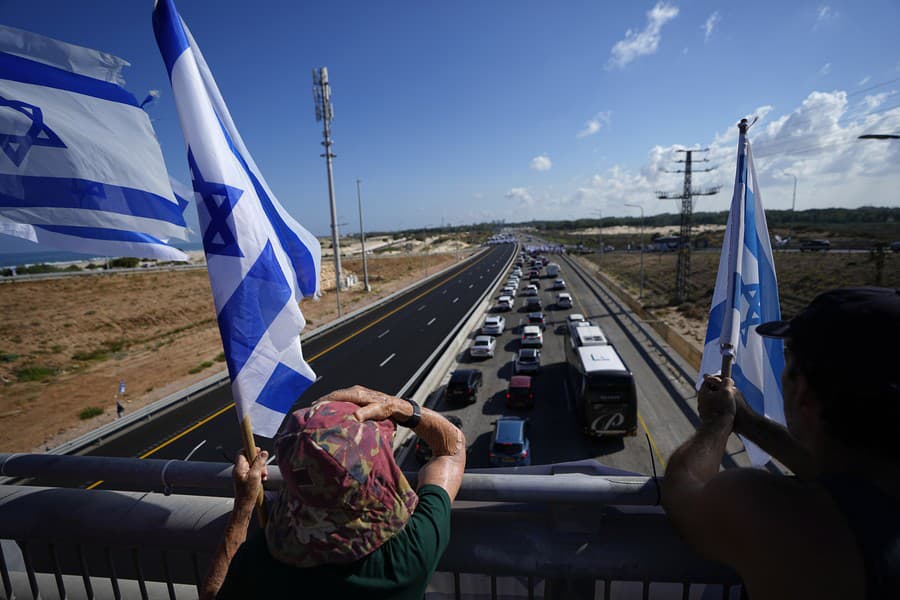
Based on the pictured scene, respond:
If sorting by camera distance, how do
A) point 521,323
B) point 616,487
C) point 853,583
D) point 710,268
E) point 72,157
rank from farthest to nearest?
point 710,268 → point 521,323 → point 72,157 → point 616,487 → point 853,583

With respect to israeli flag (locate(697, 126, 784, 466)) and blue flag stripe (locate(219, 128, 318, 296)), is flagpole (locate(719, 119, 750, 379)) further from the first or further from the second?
blue flag stripe (locate(219, 128, 318, 296))

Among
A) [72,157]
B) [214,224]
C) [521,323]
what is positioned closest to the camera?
[214,224]

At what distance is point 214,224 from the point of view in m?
2.69

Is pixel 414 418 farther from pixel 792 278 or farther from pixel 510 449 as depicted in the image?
pixel 792 278

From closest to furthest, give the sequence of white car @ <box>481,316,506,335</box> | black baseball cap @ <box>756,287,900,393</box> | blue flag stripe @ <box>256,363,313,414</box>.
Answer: black baseball cap @ <box>756,287,900,393</box> → blue flag stripe @ <box>256,363,313,414</box> → white car @ <box>481,316,506,335</box>

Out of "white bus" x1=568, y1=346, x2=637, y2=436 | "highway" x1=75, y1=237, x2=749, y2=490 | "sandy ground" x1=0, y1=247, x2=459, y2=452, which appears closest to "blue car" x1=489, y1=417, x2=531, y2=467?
"highway" x1=75, y1=237, x2=749, y2=490

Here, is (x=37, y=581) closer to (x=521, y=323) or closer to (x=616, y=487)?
(x=616, y=487)

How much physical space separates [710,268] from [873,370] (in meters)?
71.7

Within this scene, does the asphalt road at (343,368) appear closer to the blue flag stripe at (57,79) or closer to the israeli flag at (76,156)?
the israeli flag at (76,156)

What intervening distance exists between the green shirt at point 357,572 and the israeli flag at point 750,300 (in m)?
2.53

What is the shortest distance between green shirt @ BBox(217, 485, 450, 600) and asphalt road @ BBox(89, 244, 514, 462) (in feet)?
1.47

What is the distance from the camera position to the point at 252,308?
270 cm

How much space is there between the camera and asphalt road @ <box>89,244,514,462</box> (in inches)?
551

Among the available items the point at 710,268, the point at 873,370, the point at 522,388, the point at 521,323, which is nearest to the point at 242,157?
the point at 873,370
